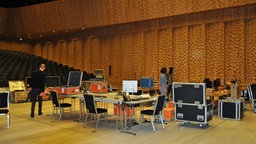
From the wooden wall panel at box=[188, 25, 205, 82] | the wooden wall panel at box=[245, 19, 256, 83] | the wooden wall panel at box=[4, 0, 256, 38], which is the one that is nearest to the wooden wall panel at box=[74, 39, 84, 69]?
the wooden wall panel at box=[4, 0, 256, 38]

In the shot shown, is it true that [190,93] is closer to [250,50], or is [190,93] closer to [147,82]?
[147,82]

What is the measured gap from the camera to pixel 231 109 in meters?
7.09

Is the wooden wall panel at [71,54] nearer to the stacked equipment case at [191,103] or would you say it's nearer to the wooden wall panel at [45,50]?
the wooden wall panel at [45,50]

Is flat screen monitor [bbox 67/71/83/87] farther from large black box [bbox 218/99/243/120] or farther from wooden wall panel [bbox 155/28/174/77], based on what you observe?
wooden wall panel [bbox 155/28/174/77]

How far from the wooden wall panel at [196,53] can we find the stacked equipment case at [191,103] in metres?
6.87

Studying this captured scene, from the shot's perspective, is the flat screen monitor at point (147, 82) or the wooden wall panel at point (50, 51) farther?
the wooden wall panel at point (50, 51)

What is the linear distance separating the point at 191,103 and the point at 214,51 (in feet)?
23.5

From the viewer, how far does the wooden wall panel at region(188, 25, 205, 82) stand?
12750 mm

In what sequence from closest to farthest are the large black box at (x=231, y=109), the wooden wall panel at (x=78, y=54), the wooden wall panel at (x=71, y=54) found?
the large black box at (x=231, y=109) → the wooden wall panel at (x=78, y=54) → the wooden wall panel at (x=71, y=54)

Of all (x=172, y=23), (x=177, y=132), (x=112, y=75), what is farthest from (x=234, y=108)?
(x=112, y=75)

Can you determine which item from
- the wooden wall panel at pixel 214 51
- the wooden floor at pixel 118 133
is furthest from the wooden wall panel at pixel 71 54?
the wooden floor at pixel 118 133

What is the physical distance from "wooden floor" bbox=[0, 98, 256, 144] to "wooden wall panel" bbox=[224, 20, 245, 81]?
5137mm

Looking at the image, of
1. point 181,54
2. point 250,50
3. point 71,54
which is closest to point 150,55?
point 181,54

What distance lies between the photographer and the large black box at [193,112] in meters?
5.93
